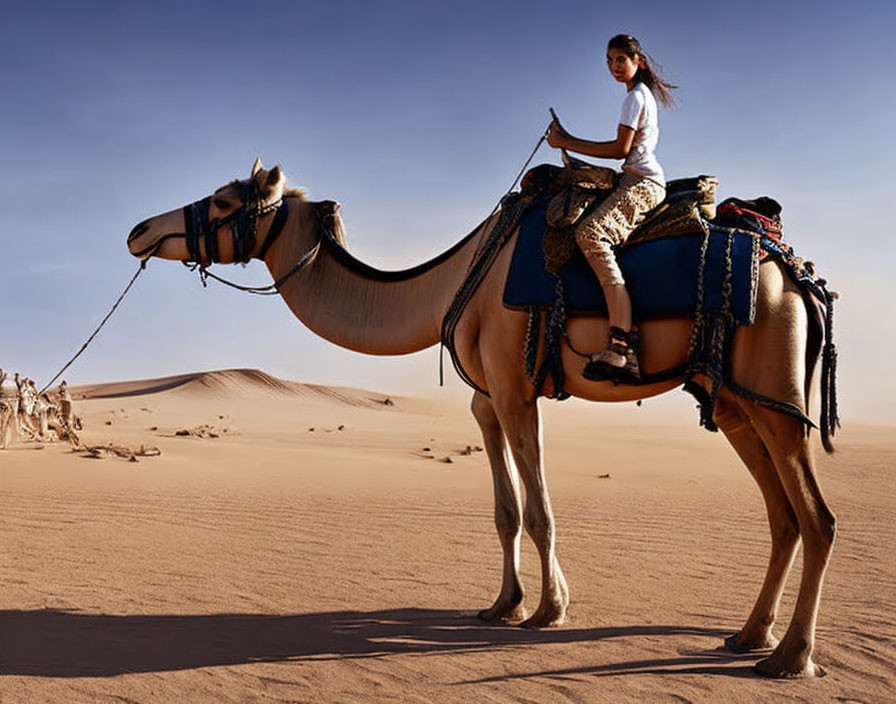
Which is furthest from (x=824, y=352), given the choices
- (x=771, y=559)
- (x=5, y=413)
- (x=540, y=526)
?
(x=5, y=413)

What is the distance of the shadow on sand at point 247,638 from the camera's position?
6074 millimetres

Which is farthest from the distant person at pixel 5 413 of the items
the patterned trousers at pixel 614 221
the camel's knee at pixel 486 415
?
the patterned trousers at pixel 614 221

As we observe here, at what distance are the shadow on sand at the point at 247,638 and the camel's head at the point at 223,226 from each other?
3.03 metres

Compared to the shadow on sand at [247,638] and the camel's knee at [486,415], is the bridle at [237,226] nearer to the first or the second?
the camel's knee at [486,415]

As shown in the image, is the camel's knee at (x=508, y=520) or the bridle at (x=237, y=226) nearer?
the camel's knee at (x=508, y=520)

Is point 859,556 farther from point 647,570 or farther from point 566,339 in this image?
point 566,339

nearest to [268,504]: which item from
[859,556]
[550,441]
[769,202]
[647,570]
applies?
[647,570]

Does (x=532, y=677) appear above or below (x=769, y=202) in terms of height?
below

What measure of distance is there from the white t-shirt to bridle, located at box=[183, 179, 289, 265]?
9.74 ft

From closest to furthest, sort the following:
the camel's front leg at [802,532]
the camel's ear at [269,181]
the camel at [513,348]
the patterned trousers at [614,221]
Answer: the camel's front leg at [802,532], the camel at [513,348], the patterned trousers at [614,221], the camel's ear at [269,181]

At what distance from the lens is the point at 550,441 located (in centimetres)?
2767

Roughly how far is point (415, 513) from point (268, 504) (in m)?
2.30

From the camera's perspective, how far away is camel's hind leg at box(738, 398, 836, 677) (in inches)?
232

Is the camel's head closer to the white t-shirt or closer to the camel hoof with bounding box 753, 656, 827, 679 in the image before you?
the white t-shirt
